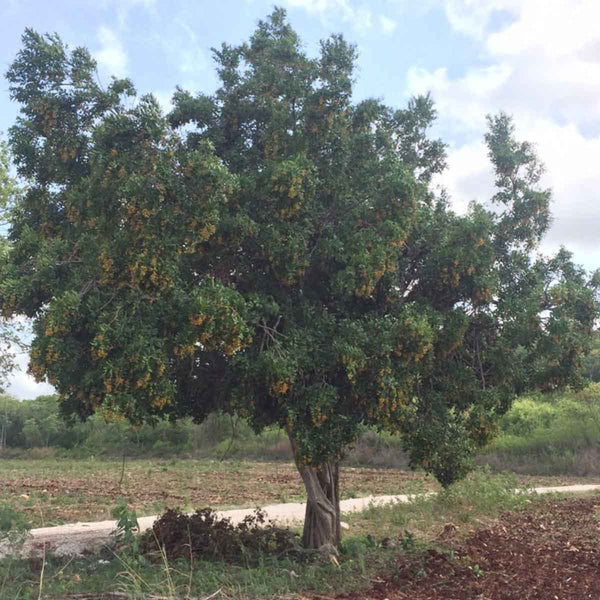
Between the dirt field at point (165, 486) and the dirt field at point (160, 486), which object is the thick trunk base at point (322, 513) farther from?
the dirt field at point (160, 486)

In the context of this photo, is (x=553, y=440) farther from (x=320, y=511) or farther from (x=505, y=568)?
(x=505, y=568)

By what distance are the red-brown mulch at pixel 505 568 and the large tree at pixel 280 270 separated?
1.27 m

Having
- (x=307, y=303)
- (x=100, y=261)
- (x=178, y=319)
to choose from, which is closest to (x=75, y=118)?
(x=100, y=261)

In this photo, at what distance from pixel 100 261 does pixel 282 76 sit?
3.80 m

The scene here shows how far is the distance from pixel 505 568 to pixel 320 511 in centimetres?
279

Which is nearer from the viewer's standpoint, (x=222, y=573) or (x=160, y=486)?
(x=222, y=573)

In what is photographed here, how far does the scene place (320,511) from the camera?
10469 millimetres

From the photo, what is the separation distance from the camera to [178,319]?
805 centimetres

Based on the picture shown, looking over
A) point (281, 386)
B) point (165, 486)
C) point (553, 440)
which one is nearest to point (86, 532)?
point (281, 386)

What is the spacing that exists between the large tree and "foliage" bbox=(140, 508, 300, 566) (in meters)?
0.65

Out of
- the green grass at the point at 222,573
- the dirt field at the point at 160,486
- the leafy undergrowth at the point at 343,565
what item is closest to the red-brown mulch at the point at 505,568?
the leafy undergrowth at the point at 343,565

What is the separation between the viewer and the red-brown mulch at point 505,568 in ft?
25.8

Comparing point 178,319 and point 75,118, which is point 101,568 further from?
point 75,118

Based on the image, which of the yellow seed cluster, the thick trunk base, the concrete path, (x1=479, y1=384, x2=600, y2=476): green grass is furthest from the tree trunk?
(x1=479, y1=384, x2=600, y2=476): green grass
